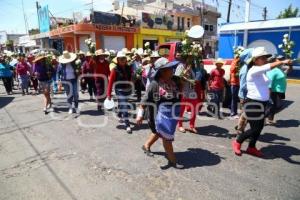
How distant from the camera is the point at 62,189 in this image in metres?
3.85

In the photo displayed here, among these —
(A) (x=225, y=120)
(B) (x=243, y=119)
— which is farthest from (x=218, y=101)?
(B) (x=243, y=119)

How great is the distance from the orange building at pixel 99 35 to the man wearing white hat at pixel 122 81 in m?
19.3

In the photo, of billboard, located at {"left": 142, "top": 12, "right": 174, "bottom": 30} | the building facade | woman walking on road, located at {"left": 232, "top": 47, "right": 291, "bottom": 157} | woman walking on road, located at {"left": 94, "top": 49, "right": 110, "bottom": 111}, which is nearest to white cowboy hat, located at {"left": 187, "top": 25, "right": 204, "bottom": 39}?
woman walking on road, located at {"left": 232, "top": 47, "right": 291, "bottom": 157}

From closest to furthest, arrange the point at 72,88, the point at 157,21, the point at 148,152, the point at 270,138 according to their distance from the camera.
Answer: the point at 148,152 → the point at 270,138 → the point at 72,88 → the point at 157,21

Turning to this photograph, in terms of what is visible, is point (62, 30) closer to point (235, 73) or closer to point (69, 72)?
point (69, 72)

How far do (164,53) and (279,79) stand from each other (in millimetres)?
4078

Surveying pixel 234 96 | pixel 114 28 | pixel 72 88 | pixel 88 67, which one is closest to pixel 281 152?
pixel 234 96

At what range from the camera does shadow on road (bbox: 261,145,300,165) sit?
4.77 meters

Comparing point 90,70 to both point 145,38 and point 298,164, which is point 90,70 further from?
point 145,38

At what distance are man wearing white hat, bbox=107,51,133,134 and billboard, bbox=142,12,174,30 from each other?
948 inches

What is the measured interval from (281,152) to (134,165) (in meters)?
2.64

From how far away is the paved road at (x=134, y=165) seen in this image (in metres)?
3.74

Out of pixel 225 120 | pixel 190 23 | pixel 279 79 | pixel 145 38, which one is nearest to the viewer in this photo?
pixel 279 79

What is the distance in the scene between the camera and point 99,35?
84.9 feet
